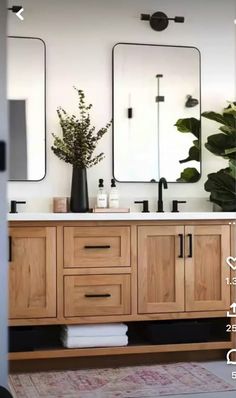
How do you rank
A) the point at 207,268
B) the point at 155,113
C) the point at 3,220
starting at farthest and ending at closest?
the point at 155,113, the point at 207,268, the point at 3,220

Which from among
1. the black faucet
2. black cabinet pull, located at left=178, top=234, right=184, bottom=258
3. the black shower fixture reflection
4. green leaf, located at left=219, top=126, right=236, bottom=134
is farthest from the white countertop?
the black shower fixture reflection

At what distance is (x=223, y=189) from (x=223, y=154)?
0.75 ft

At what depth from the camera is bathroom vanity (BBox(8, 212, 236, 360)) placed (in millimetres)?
3359

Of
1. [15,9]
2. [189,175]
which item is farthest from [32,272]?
[15,9]

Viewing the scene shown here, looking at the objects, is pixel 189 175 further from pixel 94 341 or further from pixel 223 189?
pixel 94 341

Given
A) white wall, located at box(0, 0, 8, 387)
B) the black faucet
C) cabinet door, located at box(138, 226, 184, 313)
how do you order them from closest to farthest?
white wall, located at box(0, 0, 8, 387) → cabinet door, located at box(138, 226, 184, 313) → the black faucet

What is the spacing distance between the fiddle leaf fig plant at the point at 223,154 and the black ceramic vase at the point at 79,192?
2.73ft

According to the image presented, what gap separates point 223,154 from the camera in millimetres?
3838

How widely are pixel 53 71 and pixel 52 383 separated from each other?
196cm

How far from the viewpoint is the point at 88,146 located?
12.3 feet

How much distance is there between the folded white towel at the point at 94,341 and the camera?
3.40m

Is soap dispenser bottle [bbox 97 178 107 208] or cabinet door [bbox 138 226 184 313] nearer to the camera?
cabinet door [bbox 138 226 184 313]

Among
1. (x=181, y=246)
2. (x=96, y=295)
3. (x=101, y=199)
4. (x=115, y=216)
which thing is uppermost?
(x=101, y=199)

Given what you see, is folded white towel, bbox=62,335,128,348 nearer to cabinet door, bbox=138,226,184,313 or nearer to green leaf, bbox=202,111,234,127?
cabinet door, bbox=138,226,184,313
